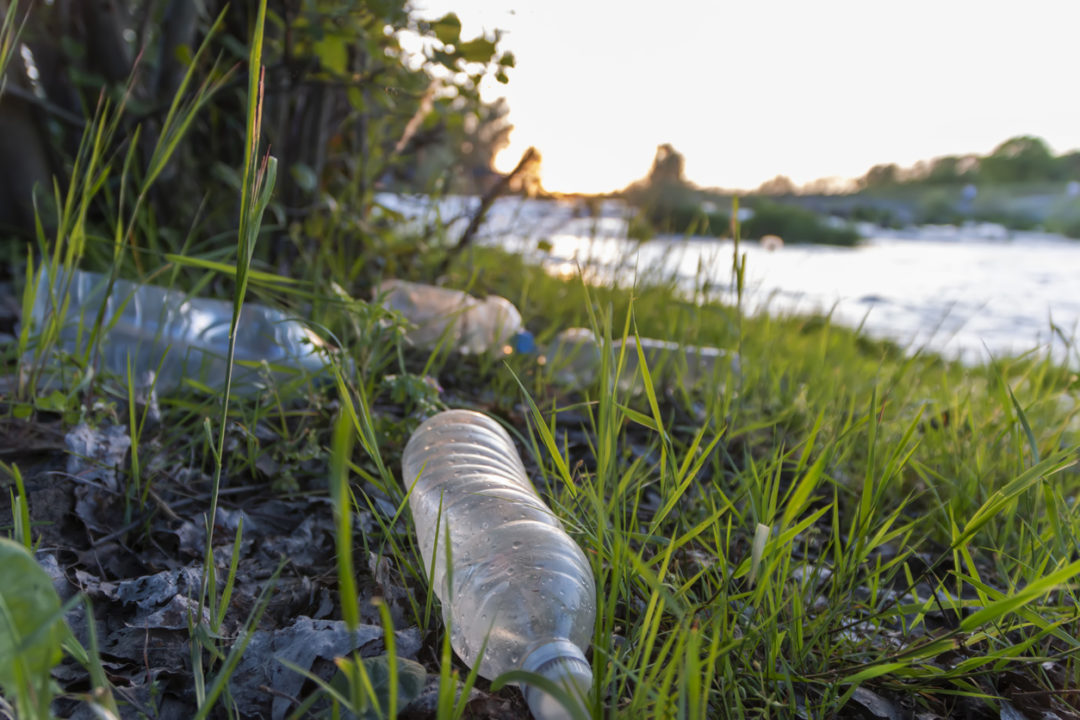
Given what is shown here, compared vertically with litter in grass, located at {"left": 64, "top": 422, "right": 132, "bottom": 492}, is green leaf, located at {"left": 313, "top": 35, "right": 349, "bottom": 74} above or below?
above

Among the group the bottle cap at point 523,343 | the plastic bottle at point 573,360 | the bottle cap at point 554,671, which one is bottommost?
the bottle cap at point 554,671

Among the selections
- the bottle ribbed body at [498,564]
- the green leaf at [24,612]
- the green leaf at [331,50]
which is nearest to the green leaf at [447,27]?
the green leaf at [331,50]

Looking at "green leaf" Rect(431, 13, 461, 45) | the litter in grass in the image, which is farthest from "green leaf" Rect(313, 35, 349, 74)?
the litter in grass

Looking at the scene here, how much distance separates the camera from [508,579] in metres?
0.74

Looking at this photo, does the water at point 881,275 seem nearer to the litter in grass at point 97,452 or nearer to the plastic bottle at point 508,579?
the plastic bottle at point 508,579

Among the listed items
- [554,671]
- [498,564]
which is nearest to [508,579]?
[498,564]

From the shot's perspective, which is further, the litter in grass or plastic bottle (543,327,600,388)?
plastic bottle (543,327,600,388)

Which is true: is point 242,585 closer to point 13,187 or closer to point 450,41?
point 450,41

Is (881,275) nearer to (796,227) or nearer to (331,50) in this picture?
(331,50)

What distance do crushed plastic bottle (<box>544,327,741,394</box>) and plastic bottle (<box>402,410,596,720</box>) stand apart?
0.70 metres

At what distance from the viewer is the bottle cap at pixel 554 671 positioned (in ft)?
1.99

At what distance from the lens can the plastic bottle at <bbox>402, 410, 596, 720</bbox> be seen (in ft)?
2.07

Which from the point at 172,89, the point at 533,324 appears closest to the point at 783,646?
the point at 533,324

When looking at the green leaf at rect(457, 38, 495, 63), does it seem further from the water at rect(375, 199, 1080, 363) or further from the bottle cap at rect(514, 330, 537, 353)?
the bottle cap at rect(514, 330, 537, 353)
